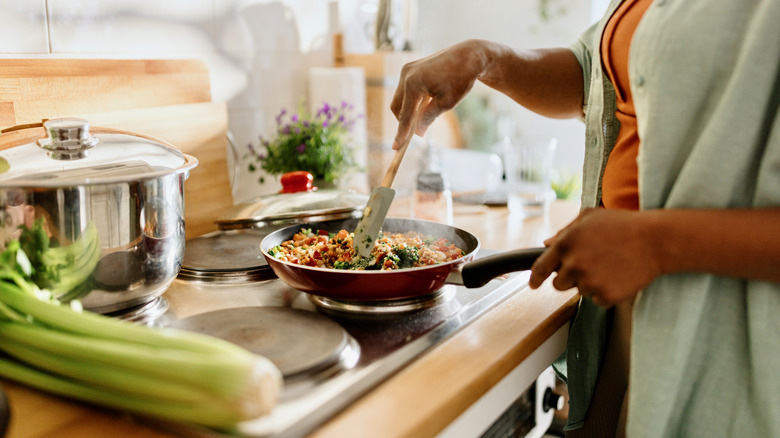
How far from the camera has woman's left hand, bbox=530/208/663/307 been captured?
69cm

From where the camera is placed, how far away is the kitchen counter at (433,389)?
620 millimetres

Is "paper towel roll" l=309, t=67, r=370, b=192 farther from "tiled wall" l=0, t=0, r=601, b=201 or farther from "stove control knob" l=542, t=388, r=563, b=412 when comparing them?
"stove control knob" l=542, t=388, r=563, b=412

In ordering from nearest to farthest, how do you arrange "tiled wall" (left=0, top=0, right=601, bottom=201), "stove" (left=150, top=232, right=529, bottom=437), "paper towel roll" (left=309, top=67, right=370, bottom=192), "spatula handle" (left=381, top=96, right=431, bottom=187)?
"stove" (left=150, top=232, right=529, bottom=437) → "spatula handle" (left=381, top=96, right=431, bottom=187) → "tiled wall" (left=0, top=0, right=601, bottom=201) → "paper towel roll" (left=309, top=67, right=370, bottom=192)

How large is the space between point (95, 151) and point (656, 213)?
690mm

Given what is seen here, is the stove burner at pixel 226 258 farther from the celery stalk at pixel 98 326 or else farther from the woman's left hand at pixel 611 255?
the woman's left hand at pixel 611 255

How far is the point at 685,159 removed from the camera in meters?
0.71

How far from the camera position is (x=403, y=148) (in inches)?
41.5

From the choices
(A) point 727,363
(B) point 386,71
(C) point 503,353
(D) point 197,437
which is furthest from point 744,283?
(B) point 386,71

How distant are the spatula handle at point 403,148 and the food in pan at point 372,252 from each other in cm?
10

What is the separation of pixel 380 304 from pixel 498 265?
190 millimetres

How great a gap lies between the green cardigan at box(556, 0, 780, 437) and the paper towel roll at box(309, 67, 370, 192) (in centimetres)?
110

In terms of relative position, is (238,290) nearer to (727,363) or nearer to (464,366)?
(464,366)

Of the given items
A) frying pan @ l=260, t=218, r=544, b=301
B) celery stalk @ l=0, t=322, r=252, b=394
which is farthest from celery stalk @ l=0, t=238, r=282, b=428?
frying pan @ l=260, t=218, r=544, b=301

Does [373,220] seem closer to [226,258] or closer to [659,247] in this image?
[226,258]
